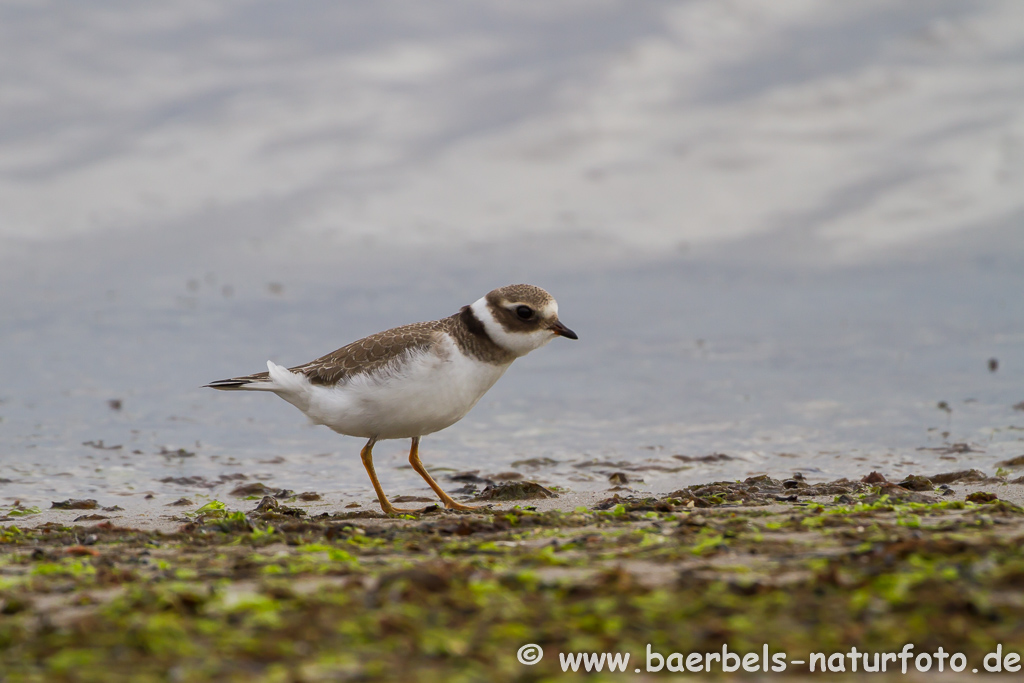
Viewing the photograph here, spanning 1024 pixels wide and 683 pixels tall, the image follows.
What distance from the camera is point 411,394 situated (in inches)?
313

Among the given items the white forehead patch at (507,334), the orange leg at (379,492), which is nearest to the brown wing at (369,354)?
the white forehead patch at (507,334)

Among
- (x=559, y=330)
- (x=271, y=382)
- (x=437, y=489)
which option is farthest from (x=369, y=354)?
(x=559, y=330)

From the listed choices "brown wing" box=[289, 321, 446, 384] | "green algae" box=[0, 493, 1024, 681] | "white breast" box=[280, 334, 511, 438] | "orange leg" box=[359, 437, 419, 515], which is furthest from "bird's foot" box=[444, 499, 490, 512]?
"green algae" box=[0, 493, 1024, 681]

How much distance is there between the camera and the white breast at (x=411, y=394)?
793 cm

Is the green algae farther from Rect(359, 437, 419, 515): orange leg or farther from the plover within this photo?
the plover

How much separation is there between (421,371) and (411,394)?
0.71 feet

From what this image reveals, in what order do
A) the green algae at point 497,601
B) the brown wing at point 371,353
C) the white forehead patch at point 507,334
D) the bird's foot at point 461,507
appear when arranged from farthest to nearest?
the white forehead patch at point 507,334
the brown wing at point 371,353
the bird's foot at point 461,507
the green algae at point 497,601

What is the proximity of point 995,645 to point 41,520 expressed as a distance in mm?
7385

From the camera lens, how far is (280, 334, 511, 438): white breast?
793cm

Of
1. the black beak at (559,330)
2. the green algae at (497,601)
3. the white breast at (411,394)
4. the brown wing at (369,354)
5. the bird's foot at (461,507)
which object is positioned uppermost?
the black beak at (559,330)

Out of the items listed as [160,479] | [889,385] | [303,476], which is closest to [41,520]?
[160,479]

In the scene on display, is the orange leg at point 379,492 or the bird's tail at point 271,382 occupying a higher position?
the bird's tail at point 271,382

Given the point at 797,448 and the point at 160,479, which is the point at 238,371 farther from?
the point at 797,448

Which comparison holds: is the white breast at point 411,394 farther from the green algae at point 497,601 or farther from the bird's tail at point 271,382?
the green algae at point 497,601
